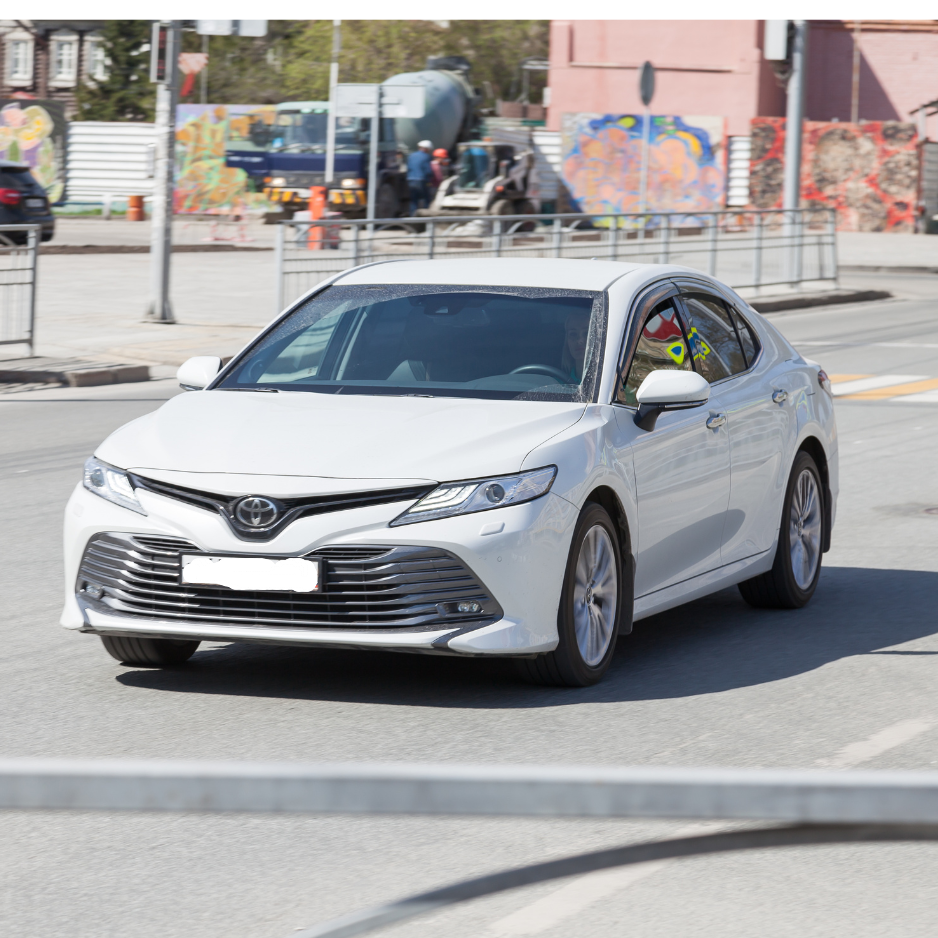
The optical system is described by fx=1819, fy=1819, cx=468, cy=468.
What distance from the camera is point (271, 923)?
3729 millimetres

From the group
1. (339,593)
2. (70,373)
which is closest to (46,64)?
(70,373)

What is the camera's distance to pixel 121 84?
7125 centimetres

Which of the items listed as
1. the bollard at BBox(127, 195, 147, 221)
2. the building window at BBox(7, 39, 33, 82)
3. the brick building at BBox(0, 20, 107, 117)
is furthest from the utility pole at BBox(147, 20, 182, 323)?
the building window at BBox(7, 39, 33, 82)

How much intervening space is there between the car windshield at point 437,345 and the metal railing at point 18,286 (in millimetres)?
10340

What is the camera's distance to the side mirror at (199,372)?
270 inches

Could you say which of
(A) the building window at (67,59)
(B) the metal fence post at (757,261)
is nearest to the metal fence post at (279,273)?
(B) the metal fence post at (757,261)

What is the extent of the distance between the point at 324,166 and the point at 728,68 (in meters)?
17.4

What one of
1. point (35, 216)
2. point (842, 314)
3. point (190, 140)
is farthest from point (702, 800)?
point (190, 140)

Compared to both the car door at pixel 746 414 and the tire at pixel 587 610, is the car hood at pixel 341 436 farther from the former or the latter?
the car door at pixel 746 414

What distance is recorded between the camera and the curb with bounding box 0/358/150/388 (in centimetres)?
1656

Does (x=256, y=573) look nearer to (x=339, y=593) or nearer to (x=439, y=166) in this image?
(x=339, y=593)

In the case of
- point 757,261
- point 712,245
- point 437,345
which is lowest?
point 437,345

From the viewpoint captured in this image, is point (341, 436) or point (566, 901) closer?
point (566, 901)

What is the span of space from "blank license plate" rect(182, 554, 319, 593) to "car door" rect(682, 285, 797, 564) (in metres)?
2.08
